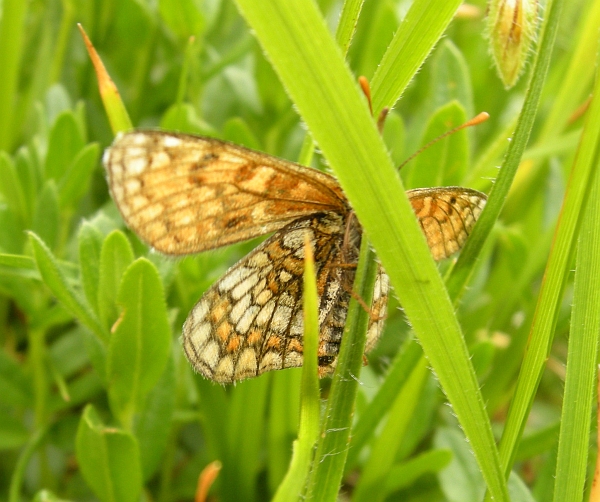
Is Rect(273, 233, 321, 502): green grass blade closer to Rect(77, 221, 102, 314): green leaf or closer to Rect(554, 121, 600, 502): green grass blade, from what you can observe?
Rect(554, 121, 600, 502): green grass blade

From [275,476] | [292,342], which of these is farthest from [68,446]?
[292,342]

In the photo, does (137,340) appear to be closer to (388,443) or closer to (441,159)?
(388,443)

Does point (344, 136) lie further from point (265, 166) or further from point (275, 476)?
point (275, 476)

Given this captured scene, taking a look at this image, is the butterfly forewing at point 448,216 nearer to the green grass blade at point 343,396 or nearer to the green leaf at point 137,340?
the green grass blade at point 343,396

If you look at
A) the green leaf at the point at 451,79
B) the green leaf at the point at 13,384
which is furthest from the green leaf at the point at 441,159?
the green leaf at the point at 13,384

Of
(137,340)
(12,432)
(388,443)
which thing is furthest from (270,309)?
(12,432)
